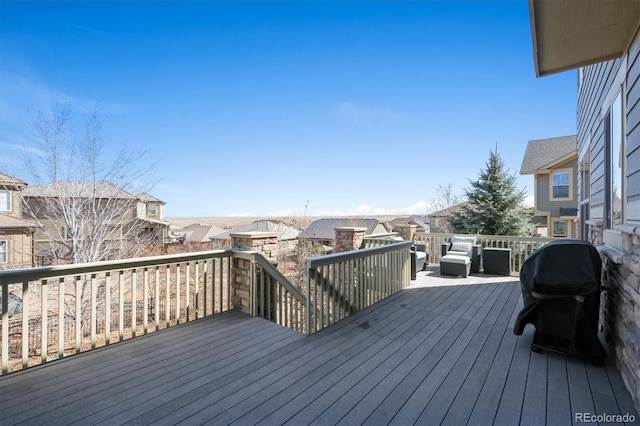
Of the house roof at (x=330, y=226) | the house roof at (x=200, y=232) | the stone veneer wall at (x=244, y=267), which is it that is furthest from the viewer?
the house roof at (x=200, y=232)

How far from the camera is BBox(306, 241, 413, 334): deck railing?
3506mm

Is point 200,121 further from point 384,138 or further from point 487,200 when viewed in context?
point 487,200

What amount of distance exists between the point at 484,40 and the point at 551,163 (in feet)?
28.7

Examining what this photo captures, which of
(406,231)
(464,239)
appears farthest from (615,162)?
(406,231)

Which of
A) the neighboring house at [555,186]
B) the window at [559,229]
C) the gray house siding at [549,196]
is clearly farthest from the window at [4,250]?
the window at [559,229]

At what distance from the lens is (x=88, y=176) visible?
8180 mm

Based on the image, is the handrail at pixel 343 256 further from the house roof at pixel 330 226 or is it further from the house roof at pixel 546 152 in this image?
the house roof at pixel 330 226

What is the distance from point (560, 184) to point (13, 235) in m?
20.3

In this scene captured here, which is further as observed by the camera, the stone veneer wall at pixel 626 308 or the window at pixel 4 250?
the window at pixel 4 250

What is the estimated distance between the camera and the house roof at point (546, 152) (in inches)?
503

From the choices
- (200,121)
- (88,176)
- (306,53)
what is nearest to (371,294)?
(306,53)

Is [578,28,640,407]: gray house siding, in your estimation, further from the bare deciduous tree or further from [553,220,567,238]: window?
[553,220,567,238]: window

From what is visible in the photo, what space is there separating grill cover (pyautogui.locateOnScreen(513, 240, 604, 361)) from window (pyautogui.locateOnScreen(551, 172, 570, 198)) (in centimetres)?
1232

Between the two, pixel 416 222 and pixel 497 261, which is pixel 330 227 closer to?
pixel 416 222
